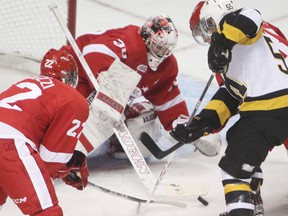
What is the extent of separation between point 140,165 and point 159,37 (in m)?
0.48

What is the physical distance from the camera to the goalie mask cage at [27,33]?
168 inches

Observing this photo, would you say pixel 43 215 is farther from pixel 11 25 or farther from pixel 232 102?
pixel 11 25

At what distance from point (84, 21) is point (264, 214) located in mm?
2344

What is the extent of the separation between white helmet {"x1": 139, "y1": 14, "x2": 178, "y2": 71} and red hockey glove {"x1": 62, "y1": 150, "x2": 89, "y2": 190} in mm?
732

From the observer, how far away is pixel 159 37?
3172 mm

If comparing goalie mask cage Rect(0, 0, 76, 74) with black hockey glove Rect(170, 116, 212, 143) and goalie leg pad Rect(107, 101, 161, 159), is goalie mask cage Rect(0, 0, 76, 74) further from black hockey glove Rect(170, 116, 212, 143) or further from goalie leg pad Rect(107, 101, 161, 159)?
black hockey glove Rect(170, 116, 212, 143)

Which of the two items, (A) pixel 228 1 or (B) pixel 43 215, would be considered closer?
(B) pixel 43 215

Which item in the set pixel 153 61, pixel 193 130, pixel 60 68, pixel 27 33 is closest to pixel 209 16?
pixel 193 130

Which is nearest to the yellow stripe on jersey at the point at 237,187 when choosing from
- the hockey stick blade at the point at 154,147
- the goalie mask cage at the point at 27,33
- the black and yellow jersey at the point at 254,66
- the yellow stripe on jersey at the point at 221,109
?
the black and yellow jersey at the point at 254,66

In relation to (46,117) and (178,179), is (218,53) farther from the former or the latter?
(178,179)

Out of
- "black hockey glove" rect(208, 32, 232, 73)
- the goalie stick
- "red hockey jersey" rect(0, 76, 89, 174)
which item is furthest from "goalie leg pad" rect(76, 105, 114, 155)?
"red hockey jersey" rect(0, 76, 89, 174)

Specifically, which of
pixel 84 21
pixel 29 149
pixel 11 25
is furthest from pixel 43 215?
pixel 84 21

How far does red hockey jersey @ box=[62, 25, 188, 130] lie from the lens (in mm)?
3230

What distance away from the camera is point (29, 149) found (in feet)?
7.43
